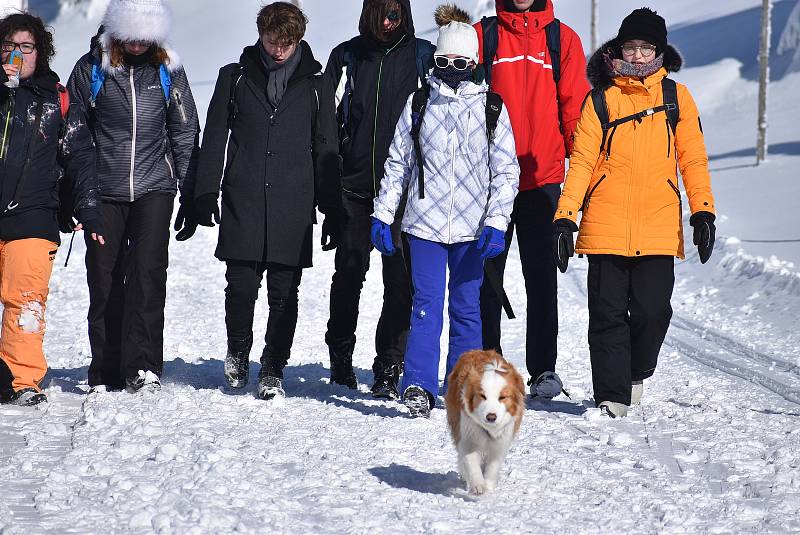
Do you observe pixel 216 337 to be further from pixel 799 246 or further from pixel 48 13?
pixel 48 13

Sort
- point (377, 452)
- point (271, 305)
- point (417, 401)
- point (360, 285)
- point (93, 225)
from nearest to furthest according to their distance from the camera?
point (377, 452) → point (417, 401) → point (93, 225) → point (271, 305) → point (360, 285)

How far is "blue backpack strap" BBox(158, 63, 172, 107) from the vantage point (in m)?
6.61

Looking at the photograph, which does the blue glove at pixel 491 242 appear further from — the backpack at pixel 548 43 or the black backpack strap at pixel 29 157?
the black backpack strap at pixel 29 157

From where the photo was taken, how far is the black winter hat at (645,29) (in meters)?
6.00

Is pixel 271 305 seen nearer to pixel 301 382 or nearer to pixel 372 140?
pixel 301 382

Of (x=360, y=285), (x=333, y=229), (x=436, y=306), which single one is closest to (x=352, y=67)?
(x=333, y=229)

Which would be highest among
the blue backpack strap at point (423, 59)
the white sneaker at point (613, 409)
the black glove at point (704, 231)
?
the blue backpack strap at point (423, 59)

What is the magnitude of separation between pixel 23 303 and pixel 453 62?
9.39ft

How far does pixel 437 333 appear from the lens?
19.9 ft

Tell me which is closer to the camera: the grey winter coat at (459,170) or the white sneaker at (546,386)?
the grey winter coat at (459,170)

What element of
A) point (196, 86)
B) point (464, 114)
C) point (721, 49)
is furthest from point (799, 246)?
point (196, 86)

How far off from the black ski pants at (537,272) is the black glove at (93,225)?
94.8 inches

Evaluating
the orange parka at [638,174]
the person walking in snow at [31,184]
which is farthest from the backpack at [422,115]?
the person walking in snow at [31,184]

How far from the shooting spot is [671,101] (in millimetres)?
6109
